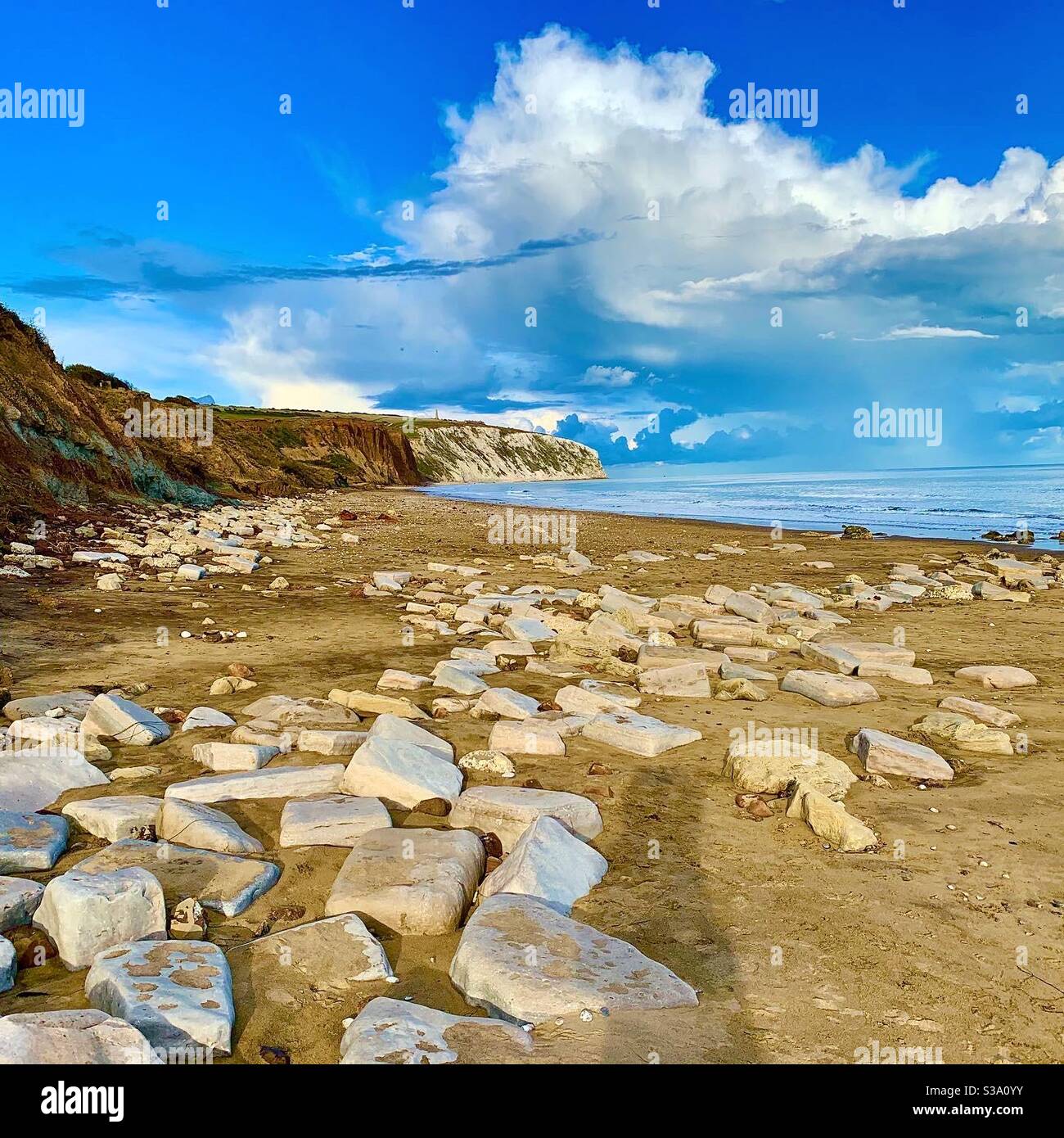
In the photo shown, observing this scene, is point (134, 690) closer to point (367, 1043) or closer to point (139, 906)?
point (139, 906)

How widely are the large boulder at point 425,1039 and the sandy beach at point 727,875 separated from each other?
0.27ft

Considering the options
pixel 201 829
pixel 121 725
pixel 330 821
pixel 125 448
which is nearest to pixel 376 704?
pixel 121 725

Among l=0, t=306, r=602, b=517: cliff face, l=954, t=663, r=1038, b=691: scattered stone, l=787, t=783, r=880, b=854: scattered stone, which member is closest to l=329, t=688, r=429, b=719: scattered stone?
l=787, t=783, r=880, b=854: scattered stone

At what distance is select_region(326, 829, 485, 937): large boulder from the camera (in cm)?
273

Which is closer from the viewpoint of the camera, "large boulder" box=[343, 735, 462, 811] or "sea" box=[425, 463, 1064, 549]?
"large boulder" box=[343, 735, 462, 811]

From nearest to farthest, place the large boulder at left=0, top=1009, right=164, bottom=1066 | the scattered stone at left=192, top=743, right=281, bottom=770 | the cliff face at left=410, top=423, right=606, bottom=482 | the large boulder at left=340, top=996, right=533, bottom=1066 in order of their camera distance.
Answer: the large boulder at left=0, top=1009, right=164, bottom=1066 < the large boulder at left=340, top=996, right=533, bottom=1066 < the scattered stone at left=192, top=743, right=281, bottom=770 < the cliff face at left=410, top=423, right=606, bottom=482

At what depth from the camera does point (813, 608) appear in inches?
360

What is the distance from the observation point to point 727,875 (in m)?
3.13

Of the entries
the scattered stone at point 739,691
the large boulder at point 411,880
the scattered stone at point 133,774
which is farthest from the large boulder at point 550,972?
the scattered stone at point 739,691

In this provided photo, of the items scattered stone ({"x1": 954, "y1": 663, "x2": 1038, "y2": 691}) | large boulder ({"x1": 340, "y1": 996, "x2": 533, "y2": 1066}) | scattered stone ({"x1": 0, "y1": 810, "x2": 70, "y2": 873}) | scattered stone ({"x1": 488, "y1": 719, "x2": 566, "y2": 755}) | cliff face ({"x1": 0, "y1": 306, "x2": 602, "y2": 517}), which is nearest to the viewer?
large boulder ({"x1": 340, "y1": 996, "x2": 533, "y2": 1066})

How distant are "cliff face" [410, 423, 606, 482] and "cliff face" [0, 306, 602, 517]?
971 inches

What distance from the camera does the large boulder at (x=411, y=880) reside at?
8.96 ft

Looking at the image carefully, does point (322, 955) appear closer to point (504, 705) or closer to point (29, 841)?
point (29, 841)

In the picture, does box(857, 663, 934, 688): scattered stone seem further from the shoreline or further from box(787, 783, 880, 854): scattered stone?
the shoreline
